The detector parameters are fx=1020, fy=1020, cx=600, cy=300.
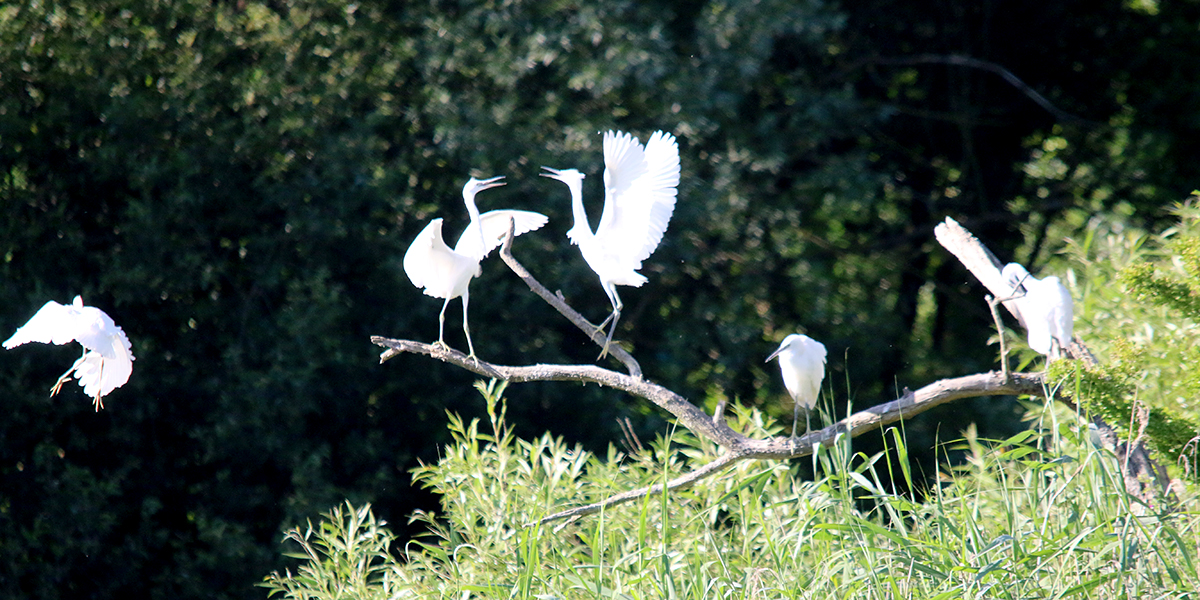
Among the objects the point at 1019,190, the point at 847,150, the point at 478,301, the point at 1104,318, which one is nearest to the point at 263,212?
the point at 478,301

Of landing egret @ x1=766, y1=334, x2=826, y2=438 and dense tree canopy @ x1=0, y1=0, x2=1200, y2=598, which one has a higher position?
dense tree canopy @ x1=0, y1=0, x2=1200, y2=598

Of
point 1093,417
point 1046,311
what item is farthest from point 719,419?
point 1093,417

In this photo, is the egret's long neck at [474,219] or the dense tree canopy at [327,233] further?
the dense tree canopy at [327,233]

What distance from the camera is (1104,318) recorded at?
3.90 m

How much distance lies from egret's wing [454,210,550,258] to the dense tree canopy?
1685 millimetres

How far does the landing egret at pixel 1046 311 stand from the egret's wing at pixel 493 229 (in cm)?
125

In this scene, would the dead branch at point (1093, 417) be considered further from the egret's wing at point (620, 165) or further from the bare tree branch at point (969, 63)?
the bare tree branch at point (969, 63)

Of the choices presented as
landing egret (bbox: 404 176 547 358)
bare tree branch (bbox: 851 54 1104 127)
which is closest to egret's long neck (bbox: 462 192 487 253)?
landing egret (bbox: 404 176 547 358)

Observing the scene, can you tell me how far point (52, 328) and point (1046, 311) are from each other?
7.32 ft

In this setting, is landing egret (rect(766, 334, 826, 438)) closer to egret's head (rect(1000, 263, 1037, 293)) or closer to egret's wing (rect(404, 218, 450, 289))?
egret's head (rect(1000, 263, 1037, 293))

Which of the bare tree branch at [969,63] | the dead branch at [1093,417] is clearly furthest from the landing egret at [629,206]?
the bare tree branch at [969,63]

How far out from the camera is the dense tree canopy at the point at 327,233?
4254mm

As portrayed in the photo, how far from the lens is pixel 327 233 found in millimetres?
4484

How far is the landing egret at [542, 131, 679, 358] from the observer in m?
2.33
